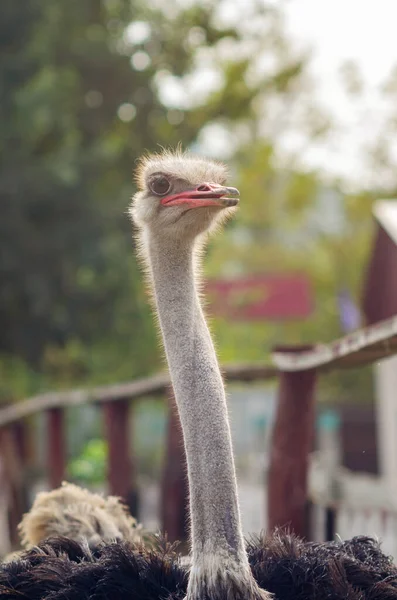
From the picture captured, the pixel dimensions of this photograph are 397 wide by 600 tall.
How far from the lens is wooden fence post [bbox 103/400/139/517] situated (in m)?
6.77

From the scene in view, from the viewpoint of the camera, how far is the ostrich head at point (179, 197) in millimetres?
2604

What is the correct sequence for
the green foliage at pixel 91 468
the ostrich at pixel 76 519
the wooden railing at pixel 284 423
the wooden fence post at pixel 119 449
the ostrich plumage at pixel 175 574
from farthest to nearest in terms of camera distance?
the green foliage at pixel 91 468
the wooden fence post at pixel 119 449
the wooden railing at pixel 284 423
the ostrich at pixel 76 519
the ostrich plumage at pixel 175 574

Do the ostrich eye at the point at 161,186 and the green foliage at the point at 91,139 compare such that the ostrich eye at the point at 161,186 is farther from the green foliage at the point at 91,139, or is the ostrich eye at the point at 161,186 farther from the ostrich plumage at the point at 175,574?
the green foliage at the point at 91,139

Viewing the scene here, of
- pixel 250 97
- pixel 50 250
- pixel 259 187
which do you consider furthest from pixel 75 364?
pixel 259 187

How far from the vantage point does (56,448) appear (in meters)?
7.72

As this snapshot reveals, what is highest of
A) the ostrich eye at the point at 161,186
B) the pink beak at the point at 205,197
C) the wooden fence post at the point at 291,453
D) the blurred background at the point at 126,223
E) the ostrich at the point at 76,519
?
the blurred background at the point at 126,223

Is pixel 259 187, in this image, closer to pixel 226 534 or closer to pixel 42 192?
pixel 42 192

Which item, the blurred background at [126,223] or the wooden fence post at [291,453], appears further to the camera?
the blurred background at [126,223]

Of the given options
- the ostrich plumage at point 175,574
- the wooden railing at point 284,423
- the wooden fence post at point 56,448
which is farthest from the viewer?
the wooden fence post at point 56,448

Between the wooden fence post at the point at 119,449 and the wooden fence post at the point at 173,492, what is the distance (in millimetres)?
242

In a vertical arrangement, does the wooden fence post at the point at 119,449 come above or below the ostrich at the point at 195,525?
above

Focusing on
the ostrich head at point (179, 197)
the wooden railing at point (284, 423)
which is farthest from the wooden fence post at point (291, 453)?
the ostrich head at point (179, 197)

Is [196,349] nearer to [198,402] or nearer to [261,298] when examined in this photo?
[198,402]

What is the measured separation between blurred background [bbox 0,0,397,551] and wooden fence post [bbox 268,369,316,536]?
112 cm
